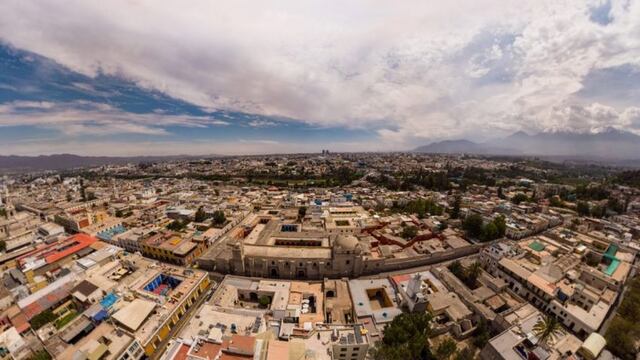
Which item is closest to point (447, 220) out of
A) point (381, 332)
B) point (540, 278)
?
point (540, 278)

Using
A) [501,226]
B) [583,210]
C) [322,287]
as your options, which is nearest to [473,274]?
[501,226]

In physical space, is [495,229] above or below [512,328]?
above

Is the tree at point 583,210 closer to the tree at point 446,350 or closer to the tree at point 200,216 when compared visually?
the tree at point 446,350

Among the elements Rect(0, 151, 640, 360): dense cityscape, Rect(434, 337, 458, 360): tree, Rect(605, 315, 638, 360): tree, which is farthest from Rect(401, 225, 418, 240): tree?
Rect(605, 315, 638, 360): tree

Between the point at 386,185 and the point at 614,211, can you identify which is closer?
the point at 614,211

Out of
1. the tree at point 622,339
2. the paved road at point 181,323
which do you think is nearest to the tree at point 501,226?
the tree at point 622,339

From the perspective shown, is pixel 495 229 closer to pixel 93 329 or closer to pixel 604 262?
pixel 604 262
